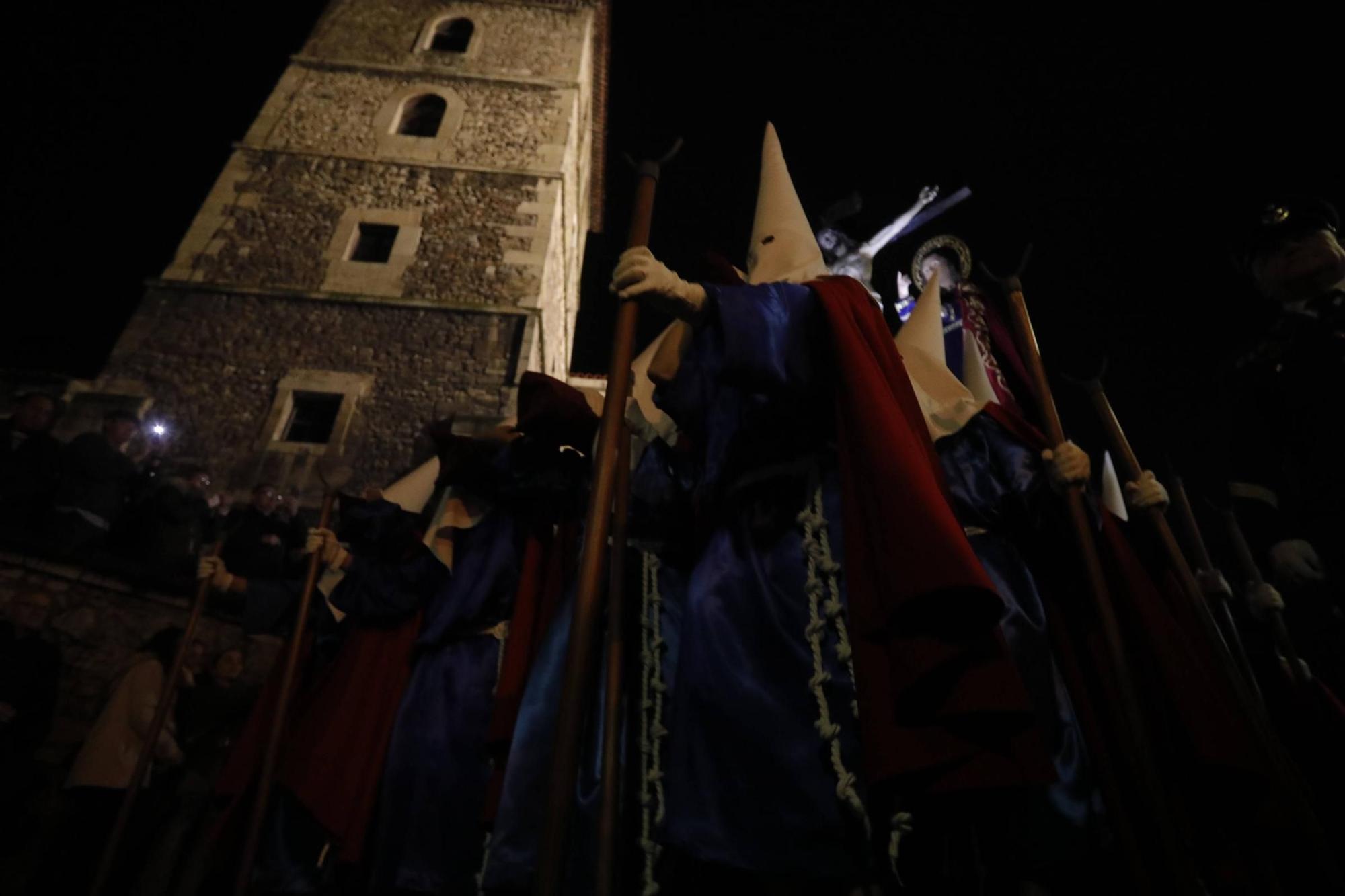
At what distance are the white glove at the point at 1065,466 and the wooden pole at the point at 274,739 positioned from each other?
3101 millimetres

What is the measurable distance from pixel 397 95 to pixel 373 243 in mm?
3469

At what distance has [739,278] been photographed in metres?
2.38

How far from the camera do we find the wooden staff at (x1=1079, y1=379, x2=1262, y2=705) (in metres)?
2.84

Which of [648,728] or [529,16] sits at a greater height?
[529,16]

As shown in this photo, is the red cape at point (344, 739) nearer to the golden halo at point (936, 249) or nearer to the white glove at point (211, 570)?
the white glove at point (211, 570)

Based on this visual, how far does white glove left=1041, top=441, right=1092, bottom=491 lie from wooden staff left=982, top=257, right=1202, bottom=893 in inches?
1.0

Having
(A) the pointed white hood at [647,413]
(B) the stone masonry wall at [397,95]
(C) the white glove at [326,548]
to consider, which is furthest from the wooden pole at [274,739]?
(B) the stone masonry wall at [397,95]

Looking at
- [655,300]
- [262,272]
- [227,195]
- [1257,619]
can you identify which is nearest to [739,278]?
[655,300]

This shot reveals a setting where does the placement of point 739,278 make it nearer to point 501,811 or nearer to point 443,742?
point 501,811

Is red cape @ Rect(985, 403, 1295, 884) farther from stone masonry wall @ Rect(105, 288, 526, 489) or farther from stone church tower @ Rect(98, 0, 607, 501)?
stone masonry wall @ Rect(105, 288, 526, 489)

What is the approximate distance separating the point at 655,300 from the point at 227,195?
1192 cm

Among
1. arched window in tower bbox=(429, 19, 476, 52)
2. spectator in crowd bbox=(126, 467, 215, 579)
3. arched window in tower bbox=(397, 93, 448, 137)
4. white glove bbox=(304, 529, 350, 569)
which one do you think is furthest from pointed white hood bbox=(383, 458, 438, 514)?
arched window in tower bbox=(429, 19, 476, 52)

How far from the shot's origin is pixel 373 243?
11234 mm

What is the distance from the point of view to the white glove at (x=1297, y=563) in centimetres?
246
